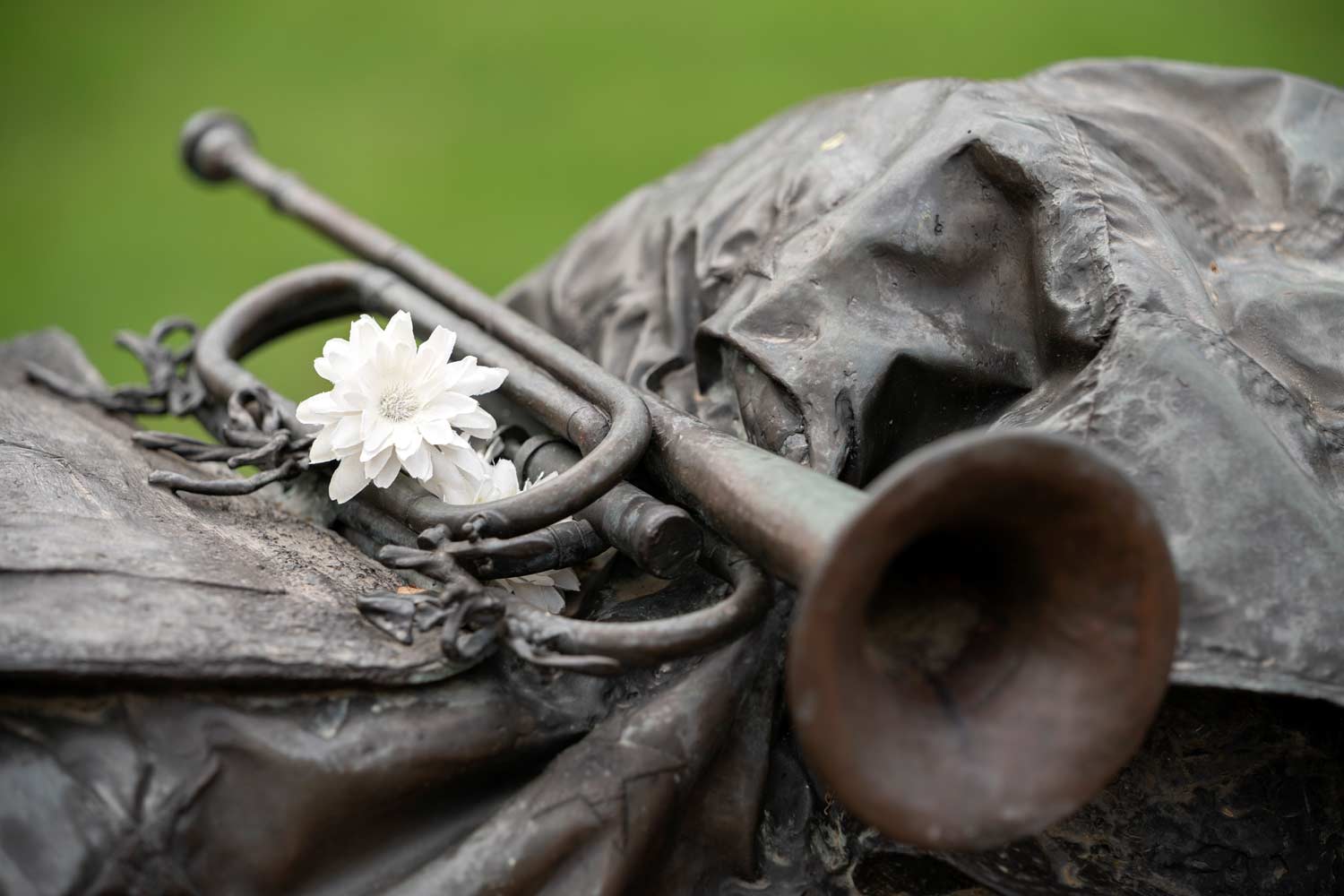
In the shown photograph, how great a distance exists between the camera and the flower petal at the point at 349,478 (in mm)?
A: 1372

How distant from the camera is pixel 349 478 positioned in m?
1.37

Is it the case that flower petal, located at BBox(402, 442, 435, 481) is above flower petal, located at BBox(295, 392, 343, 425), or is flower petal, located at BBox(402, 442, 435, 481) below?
below

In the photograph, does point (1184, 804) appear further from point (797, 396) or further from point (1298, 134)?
point (1298, 134)

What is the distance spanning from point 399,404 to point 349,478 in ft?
0.31

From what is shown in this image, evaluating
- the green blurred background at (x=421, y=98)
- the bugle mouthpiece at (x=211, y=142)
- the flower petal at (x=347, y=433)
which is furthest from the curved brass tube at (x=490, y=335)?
the green blurred background at (x=421, y=98)

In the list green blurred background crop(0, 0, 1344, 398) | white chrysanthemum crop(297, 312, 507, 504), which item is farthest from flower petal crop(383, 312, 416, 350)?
green blurred background crop(0, 0, 1344, 398)

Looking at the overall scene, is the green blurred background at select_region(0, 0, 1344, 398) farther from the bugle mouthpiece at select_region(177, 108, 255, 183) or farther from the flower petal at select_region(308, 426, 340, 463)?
the flower petal at select_region(308, 426, 340, 463)

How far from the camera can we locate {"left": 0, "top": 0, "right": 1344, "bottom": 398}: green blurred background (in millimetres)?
4121

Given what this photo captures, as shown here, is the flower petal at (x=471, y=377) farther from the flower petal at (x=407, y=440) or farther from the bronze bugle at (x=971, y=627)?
the bronze bugle at (x=971, y=627)

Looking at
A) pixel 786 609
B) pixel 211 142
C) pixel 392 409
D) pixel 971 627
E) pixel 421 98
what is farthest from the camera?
pixel 421 98

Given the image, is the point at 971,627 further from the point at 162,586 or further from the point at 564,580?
the point at 162,586

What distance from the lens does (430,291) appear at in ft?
5.79

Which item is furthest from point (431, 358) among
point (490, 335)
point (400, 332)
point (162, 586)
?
point (162, 586)

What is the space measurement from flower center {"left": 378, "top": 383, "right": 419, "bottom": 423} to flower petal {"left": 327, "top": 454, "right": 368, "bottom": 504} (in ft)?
0.20
